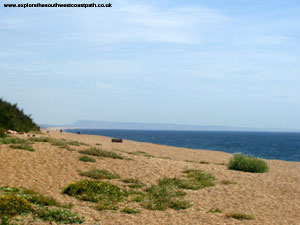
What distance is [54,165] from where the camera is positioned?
16.2 m

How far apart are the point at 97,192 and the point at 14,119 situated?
78.7ft

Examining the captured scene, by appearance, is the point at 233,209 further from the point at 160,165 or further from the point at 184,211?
the point at 160,165

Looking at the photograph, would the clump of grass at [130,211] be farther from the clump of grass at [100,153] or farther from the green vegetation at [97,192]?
the clump of grass at [100,153]

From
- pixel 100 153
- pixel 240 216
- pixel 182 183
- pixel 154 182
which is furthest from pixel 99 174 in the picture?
pixel 240 216

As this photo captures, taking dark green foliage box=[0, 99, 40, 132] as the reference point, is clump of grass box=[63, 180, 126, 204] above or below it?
below

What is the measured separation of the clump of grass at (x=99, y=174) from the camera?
15242mm

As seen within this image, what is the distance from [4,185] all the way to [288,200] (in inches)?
383

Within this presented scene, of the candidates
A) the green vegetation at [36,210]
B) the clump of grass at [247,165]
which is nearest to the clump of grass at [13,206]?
the green vegetation at [36,210]

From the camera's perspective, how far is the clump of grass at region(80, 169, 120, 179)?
1524 cm

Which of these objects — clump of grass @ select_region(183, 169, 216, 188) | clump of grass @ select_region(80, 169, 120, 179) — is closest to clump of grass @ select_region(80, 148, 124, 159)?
clump of grass @ select_region(80, 169, 120, 179)

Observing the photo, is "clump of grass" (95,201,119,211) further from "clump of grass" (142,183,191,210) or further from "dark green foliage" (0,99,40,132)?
"dark green foliage" (0,99,40,132)

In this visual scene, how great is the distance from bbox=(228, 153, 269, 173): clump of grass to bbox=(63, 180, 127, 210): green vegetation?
9911 mm

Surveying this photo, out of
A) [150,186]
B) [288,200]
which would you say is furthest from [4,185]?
[288,200]

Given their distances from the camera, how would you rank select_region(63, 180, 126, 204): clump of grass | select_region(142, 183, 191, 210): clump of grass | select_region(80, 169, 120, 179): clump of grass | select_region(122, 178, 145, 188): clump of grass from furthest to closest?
1. select_region(80, 169, 120, 179): clump of grass
2. select_region(122, 178, 145, 188): clump of grass
3. select_region(63, 180, 126, 204): clump of grass
4. select_region(142, 183, 191, 210): clump of grass
